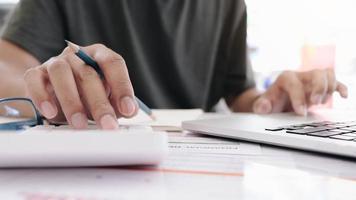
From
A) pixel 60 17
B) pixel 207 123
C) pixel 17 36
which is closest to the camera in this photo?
pixel 207 123

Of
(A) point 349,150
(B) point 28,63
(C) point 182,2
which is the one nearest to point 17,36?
(B) point 28,63

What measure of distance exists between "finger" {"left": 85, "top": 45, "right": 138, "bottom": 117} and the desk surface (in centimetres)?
9

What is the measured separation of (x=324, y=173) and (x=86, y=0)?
2.62 feet

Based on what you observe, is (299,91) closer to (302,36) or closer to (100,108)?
(100,108)

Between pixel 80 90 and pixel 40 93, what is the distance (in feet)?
0.14

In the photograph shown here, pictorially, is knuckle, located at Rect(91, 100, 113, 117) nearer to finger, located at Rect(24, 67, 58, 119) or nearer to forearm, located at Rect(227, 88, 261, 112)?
finger, located at Rect(24, 67, 58, 119)

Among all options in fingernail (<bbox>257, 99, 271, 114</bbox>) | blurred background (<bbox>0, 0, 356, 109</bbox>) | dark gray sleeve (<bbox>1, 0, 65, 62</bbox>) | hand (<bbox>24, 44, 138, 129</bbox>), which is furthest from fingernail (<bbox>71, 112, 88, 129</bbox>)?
blurred background (<bbox>0, 0, 356, 109</bbox>)

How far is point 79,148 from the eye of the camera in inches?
9.2

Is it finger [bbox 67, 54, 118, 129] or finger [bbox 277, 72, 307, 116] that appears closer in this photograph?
finger [bbox 67, 54, 118, 129]

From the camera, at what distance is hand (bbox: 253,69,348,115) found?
2.05 feet

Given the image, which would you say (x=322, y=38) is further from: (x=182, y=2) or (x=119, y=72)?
(x=119, y=72)

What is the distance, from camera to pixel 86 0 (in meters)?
0.91

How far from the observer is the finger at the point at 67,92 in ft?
1.16

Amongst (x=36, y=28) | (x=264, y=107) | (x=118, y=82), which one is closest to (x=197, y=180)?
(x=118, y=82)
